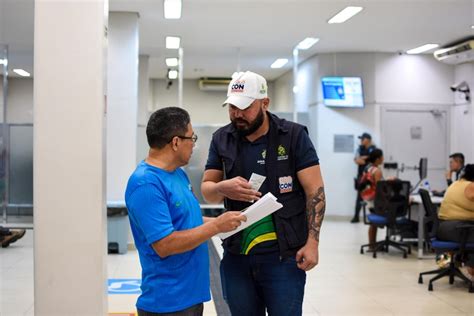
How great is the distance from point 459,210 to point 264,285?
4.05 m

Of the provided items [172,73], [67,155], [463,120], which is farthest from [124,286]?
[172,73]

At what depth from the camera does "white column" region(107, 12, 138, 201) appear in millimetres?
7879

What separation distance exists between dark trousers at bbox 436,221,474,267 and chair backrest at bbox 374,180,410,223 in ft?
4.86

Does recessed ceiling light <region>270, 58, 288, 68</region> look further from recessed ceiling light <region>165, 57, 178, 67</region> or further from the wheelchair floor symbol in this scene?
the wheelchair floor symbol

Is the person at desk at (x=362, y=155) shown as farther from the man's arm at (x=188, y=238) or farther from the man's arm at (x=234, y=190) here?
the man's arm at (x=188, y=238)

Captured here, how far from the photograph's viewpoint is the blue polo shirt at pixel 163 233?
200cm

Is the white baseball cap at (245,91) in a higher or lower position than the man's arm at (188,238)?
higher

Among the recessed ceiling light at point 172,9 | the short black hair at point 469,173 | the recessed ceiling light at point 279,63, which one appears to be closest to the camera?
the short black hair at point 469,173

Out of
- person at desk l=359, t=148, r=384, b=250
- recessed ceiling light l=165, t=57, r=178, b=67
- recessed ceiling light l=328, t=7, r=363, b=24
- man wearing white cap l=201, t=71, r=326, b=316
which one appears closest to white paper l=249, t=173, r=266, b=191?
man wearing white cap l=201, t=71, r=326, b=316

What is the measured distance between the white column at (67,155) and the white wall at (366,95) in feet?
29.8

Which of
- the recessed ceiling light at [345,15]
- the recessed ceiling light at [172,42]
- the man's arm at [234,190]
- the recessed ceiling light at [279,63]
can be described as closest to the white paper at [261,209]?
the man's arm at [234,190]

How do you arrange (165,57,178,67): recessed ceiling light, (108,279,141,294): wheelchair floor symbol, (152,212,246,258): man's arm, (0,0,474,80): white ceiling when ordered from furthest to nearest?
(165,57,178,67): recessed ceiling light < (0,0,474,80): white ceiling < (108,279,141,294): wheelchair floor symbol < (152,212,246,258): man's arm

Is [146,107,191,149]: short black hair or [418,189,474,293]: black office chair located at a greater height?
[146,107,191,149]: short black hair

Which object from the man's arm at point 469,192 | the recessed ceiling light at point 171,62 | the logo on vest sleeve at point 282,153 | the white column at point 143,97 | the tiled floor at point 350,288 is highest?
the recessed ceiling light at point 171,62
